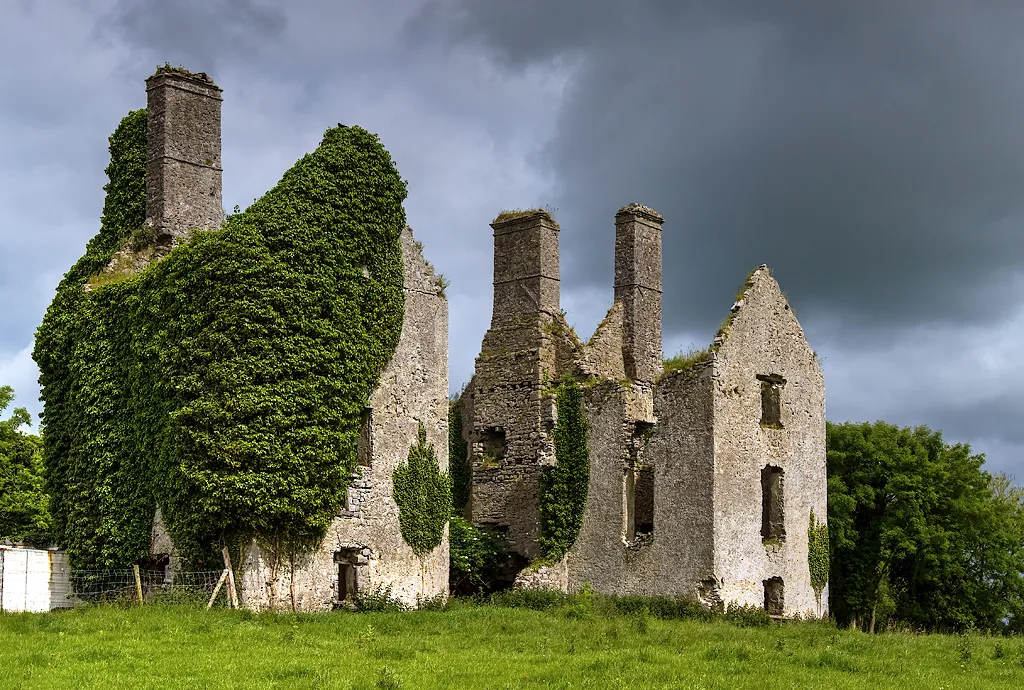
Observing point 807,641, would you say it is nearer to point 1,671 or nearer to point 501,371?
point 501,371

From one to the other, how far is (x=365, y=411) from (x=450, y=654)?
7.69 metres

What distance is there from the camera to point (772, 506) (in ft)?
101

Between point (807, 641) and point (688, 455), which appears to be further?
point (688, 455)

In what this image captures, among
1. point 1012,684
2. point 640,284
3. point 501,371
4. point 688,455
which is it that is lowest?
point 1012,684

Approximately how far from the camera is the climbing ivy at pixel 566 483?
100 ft

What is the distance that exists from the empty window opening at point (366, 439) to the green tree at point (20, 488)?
16323 mm

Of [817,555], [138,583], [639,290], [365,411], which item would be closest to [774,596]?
[817,555]

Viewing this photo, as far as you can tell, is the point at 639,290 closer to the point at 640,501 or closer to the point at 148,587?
the point at 640,501

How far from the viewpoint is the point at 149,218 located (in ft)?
92.5

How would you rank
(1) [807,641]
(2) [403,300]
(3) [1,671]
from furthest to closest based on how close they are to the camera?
1. (2) [403,300]
2. (1) [807,641]
3. (3) [1,671]

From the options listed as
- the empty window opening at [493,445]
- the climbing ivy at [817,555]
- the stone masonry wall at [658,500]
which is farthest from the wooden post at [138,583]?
the climbing ivy at [817,555]

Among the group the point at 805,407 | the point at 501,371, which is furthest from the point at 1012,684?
the point at 501,371

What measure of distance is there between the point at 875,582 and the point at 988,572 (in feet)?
11.7

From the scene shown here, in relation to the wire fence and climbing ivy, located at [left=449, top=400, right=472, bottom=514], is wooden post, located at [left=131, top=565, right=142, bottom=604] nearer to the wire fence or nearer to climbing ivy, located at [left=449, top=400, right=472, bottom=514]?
the wire fence
